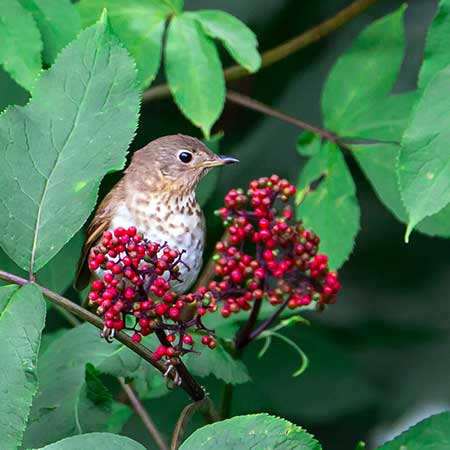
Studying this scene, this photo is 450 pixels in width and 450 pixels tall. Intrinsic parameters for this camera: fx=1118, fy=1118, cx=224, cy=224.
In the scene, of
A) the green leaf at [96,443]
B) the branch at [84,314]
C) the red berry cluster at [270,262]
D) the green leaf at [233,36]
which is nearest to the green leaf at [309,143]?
the green leaf at [233,36]

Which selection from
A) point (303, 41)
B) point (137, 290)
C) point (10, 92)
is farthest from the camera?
point (303, 41)

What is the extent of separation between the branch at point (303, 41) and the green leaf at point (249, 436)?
1.51 metres

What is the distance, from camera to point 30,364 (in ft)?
4.99

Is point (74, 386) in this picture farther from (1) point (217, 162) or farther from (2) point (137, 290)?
(1) point (217, 162)

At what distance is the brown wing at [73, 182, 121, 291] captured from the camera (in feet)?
8.79

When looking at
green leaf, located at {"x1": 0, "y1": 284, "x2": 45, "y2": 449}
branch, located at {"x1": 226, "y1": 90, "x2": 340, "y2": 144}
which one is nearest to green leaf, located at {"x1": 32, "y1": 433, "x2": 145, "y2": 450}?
green leaf, located at {"x1": 0, "y1": 284, "x2": 45, "y2": 449}

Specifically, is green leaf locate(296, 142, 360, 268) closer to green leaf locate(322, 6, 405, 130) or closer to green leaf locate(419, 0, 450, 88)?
green leaf locate(322, 6, 405, 130)

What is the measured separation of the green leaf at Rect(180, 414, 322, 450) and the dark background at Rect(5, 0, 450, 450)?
1593 millimetres

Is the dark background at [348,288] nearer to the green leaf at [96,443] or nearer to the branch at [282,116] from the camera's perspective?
the branch at [282,116]

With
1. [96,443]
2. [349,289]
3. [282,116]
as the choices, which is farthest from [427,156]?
[349,289]

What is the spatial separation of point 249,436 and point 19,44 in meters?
0.99

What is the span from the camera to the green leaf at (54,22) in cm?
226

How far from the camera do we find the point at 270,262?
2092 mm

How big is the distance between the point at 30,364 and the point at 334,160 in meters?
1.27
